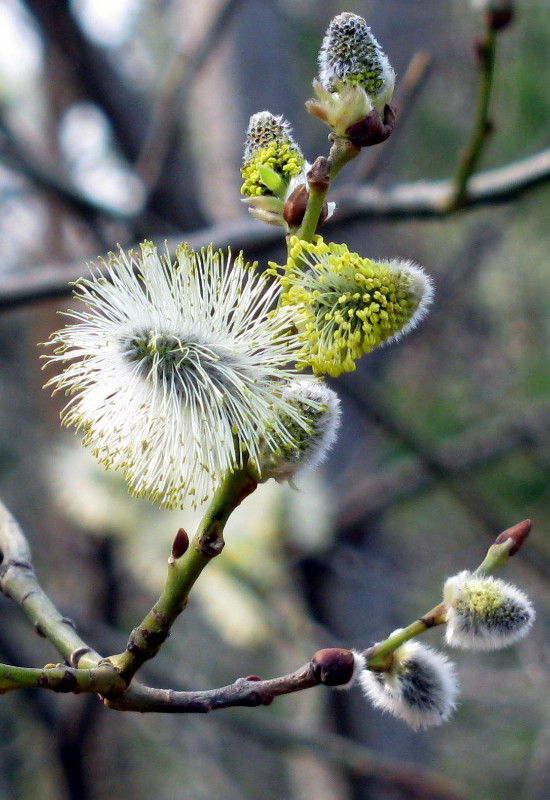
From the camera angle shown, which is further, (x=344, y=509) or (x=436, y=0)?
(x=436, y=0)

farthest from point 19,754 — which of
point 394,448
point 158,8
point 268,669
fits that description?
point 158,8

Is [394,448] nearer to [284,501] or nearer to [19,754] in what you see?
[284,501]

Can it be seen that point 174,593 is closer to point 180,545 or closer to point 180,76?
point 180,545

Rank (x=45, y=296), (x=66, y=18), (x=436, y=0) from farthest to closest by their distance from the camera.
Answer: (x=436, y=0), (x=66, y=18), (x=45, y=296)

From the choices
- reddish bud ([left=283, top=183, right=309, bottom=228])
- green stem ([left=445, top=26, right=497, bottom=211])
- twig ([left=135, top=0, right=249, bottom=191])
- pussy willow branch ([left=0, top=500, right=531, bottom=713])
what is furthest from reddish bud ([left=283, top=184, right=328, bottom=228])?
twig ([left=135, top=0, right=249, bottom=191])

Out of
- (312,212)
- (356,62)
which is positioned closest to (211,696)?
(312,212)

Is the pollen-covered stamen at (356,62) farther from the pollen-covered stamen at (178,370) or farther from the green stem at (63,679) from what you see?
the green stem at (63,679)
